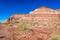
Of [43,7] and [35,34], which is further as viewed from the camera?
[43,7]

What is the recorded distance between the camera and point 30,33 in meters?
9.77

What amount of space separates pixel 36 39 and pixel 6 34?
4.91 feet

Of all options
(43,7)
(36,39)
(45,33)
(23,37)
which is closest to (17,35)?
(23,37)

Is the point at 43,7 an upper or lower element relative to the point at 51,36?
upper

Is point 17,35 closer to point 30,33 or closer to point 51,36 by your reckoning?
point 30,33

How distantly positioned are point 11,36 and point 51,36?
7.01 feet

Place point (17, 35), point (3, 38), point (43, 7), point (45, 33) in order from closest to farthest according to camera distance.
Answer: point (3, 38)
point (17, 35)
point (45, 33)
point (43, 7)

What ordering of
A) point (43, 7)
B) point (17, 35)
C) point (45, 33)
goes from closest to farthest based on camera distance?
point (17, 35)
point (45, 33)
point (43, 7)

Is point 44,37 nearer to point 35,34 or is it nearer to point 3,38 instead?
point 35,34

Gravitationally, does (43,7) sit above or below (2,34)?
above

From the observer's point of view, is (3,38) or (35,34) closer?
(3,38)

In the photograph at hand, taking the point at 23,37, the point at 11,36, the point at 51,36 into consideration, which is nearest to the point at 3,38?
the point at 11,36

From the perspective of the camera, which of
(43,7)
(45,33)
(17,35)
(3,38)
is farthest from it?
(43,7)

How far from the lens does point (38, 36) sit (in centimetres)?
938
